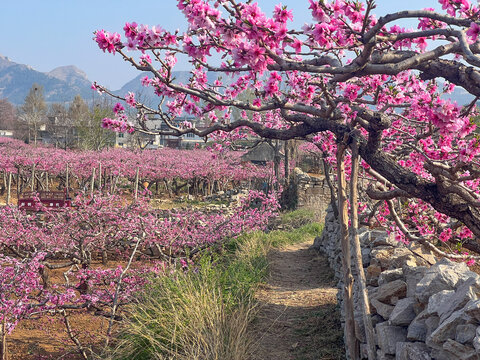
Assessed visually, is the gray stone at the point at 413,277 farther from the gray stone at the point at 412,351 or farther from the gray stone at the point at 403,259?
the gray stone at the point at 412,351

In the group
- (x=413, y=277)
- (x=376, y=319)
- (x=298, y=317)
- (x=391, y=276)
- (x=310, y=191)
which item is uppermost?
(x=310, y=191)

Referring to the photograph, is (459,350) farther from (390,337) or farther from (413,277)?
(413,277)

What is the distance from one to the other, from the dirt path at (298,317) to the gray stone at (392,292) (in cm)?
106

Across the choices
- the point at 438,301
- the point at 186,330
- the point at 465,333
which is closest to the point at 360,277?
the point at 438,301

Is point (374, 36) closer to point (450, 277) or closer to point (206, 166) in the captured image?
point (450, 277)

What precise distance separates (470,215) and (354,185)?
1074mm

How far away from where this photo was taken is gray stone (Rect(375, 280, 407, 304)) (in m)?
4.21

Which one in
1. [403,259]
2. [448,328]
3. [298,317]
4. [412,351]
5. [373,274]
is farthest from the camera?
[298,317]

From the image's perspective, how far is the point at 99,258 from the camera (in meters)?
12.6

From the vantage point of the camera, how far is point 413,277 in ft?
13.5

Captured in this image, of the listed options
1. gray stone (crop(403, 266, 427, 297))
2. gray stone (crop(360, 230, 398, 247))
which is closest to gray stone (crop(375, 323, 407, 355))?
gray stone (crop(403, 266, 427, 297))

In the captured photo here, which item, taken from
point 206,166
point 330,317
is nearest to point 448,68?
point 330,317

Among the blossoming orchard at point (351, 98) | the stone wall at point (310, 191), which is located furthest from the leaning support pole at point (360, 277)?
the stone wall at point (310, 191)

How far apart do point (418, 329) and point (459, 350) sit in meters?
0.62
